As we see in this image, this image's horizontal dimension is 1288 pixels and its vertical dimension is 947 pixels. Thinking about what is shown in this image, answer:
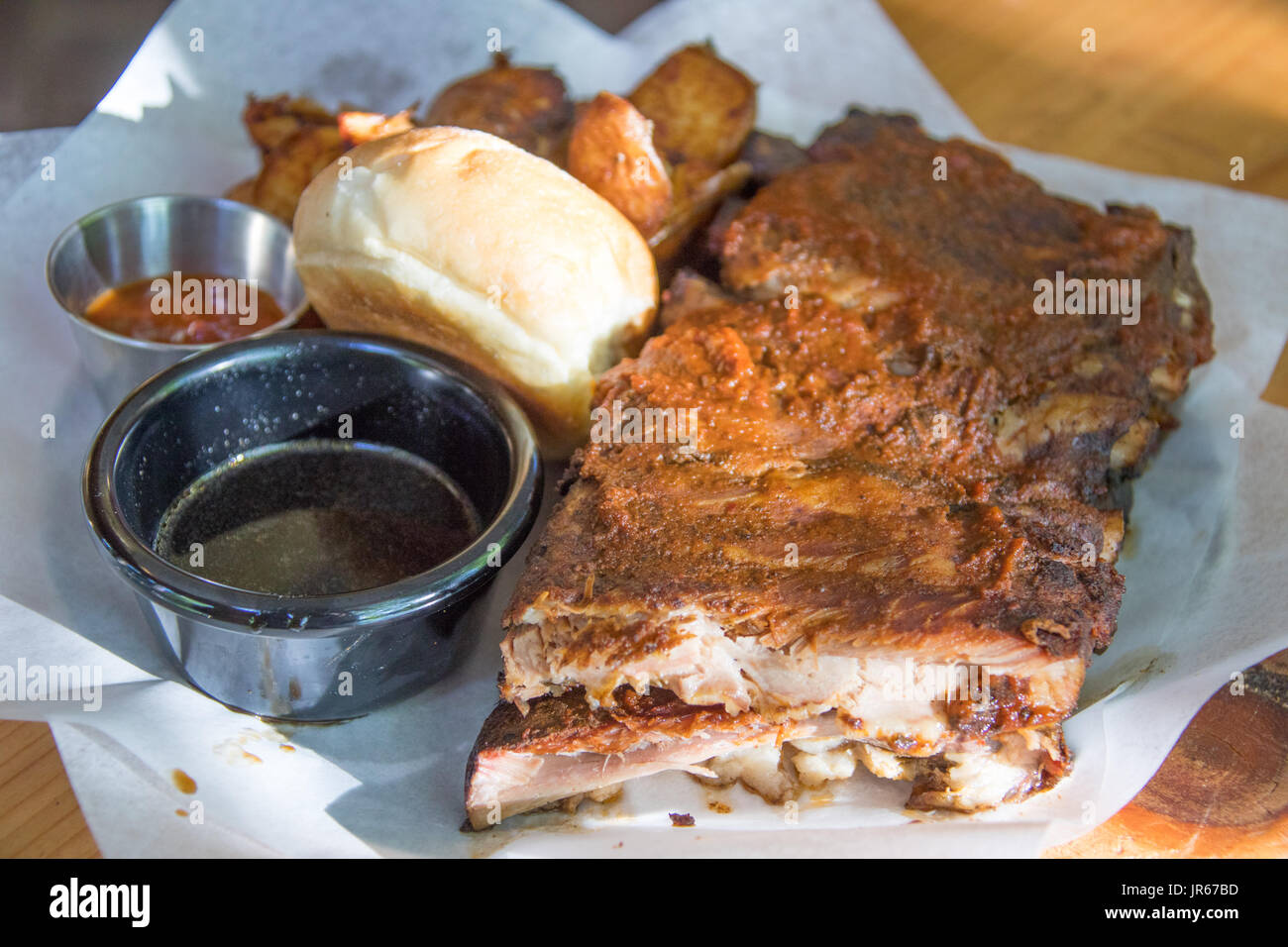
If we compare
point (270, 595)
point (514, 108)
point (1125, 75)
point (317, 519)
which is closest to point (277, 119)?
point (514, 108)

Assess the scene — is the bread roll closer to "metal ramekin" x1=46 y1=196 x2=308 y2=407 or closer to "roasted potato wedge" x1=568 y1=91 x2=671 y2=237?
"roasted potato wedge" x1=568 y1=91 x2=671 y2=237

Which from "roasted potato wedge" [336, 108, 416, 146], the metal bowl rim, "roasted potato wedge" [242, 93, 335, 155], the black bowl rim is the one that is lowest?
the black bowl rim

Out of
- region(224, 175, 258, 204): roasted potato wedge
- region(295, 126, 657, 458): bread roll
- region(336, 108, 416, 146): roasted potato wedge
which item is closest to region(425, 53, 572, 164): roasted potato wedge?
region(336, 108, 416, 146): roasted potato wedge

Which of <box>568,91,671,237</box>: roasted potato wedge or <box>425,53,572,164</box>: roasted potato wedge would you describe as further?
<box>425,53,572,164</box>: roasted potato wedge

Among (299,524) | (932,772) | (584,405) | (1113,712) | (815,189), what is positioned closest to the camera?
(932,772)

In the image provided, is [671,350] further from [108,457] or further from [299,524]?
[108,457]

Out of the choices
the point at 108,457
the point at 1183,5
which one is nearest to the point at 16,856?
the point at 108,457

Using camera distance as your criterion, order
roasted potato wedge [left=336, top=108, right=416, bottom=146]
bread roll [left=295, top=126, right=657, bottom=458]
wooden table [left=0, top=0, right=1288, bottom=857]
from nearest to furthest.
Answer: bread roll [left=295, top=126, right=657, bottom=458], roasted potato wedge [left=336, top=108, right=416, bottom=146], wooden table [left=0, top=0, right=1288, bottom=857]
